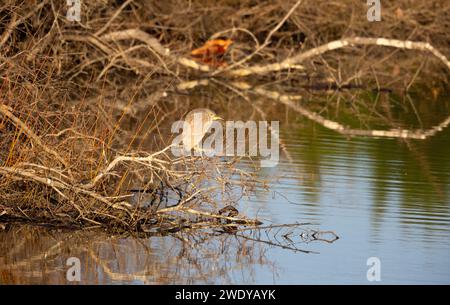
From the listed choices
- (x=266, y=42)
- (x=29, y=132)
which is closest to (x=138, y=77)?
(x=266, y=42)

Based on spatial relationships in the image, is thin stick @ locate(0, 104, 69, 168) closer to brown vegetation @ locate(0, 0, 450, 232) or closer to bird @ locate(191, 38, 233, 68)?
brown vegetation @ locate(0, 0, 450, 232)

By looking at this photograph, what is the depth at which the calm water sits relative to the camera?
7.70m

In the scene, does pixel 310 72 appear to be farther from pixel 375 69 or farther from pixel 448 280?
pixel 448 280

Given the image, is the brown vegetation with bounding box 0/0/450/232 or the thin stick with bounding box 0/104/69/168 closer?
the brown vegetation with bounding box 0/0/450/232

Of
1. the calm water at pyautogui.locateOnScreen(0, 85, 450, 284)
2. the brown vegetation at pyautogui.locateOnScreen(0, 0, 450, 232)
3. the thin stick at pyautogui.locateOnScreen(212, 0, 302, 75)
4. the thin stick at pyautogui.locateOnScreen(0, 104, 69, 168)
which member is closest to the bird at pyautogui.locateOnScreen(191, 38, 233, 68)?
the brown vegetation at pyautogui.locateOnScreen(0, 0, 450, 232)

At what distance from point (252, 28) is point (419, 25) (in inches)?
149

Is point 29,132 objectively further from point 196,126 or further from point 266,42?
point 266,42

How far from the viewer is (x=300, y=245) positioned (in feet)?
28.9

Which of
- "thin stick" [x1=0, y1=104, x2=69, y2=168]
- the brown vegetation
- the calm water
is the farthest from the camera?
"thin stick" [x1=0, y1=104, x2=69, y2=168]

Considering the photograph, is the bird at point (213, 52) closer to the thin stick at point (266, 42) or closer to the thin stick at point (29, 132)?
the thin stick at point (266, 42)

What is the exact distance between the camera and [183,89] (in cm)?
2036

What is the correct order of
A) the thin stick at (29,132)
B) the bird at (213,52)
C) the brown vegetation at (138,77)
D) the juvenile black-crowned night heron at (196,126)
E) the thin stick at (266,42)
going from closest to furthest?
the brown vegetation at (138,77)
the thin stick at (29,132)
the juvenile black-crowned night heron at (196,126)
the thin stick at (266,42)
the bird at (213,52)

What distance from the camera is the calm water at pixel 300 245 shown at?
7699mm

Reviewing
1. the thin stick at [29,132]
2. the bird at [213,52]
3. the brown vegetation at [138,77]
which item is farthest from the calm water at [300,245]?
the bird at [213,52]
